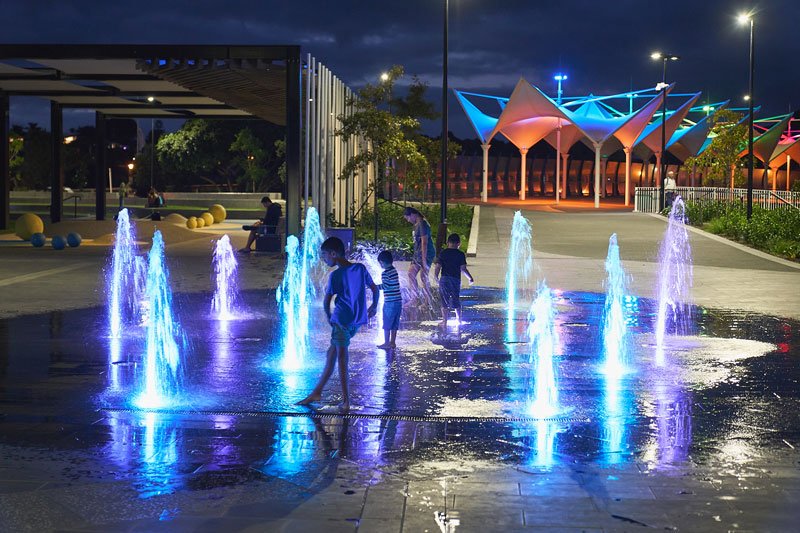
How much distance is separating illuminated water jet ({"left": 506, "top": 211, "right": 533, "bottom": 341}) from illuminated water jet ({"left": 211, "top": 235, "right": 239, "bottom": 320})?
13.3 feet

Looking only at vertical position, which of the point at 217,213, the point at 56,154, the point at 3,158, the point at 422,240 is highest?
the point at 56,154

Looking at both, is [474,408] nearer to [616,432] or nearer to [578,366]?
[616,432]

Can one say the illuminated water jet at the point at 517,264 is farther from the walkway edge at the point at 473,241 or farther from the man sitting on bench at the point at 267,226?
the man sitting on bench at the point at 267,226

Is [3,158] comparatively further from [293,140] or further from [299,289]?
[299,289]

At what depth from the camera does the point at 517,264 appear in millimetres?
22906

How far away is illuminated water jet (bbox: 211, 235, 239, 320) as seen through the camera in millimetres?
14698

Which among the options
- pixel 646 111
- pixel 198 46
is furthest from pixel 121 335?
pixel 646 111

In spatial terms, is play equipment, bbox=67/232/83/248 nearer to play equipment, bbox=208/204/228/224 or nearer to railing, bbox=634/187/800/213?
play equipment, bbox=208/204/228/224

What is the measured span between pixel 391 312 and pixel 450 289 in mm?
1979

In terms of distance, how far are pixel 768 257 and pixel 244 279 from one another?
517 inches

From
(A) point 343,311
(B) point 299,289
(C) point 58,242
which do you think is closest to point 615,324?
(A) point 343,311

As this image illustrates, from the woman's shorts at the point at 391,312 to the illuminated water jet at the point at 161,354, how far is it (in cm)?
231

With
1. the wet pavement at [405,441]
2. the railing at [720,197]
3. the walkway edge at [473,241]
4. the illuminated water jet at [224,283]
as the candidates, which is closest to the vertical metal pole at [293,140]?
the illuminated water jet at [224,283]

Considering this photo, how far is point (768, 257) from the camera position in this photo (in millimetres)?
24844
